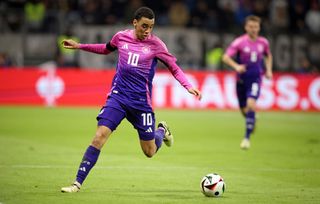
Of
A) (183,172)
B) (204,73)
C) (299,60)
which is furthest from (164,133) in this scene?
(299,60)

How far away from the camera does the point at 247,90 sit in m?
17.4

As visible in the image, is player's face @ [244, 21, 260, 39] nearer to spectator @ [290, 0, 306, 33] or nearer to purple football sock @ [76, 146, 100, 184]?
purple football sock @ [76, 146, 100, 184]

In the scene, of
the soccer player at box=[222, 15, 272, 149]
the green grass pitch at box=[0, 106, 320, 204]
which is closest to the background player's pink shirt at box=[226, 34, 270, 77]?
the soccer player at box=[222, 15, 272, 149]

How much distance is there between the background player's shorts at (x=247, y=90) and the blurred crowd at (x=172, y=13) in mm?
10599

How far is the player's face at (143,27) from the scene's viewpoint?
10133 millimetres

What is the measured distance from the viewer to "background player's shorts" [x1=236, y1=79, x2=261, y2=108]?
56.2 feet

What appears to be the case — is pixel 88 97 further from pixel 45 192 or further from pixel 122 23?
pixel 45 192

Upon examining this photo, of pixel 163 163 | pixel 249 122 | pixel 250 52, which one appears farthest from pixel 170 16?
pixel 163 163

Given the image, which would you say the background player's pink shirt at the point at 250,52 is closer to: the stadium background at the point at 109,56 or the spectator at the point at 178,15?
the stadium background at the point at 109,56

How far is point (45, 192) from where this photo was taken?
984 centimetres

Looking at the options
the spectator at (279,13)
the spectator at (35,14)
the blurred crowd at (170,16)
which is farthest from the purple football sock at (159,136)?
the spectator at (279,13)

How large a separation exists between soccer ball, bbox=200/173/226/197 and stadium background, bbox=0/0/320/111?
17603 mm

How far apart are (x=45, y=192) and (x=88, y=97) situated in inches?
716

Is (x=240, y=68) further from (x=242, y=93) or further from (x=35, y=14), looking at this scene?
(x=35, y=14)
